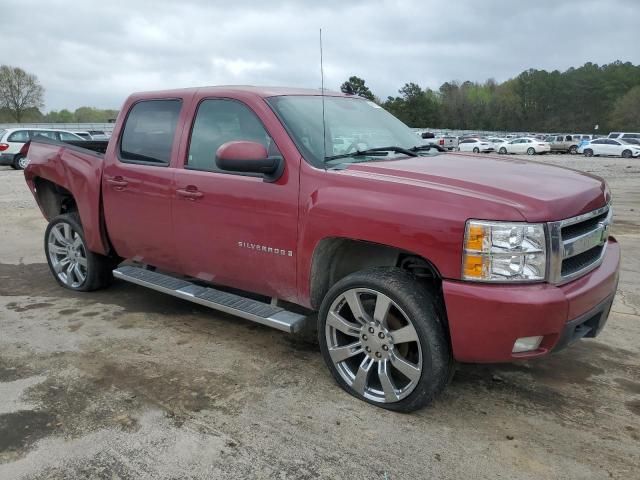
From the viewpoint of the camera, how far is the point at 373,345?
128 inches

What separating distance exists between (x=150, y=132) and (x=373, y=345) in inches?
104

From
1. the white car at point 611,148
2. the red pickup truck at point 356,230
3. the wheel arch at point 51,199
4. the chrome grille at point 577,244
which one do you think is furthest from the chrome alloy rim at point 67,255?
the white car at point 611,148

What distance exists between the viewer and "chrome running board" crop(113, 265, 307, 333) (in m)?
3.58

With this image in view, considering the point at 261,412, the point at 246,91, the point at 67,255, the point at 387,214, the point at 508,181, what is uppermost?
the point at 246,91

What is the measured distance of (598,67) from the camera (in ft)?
370

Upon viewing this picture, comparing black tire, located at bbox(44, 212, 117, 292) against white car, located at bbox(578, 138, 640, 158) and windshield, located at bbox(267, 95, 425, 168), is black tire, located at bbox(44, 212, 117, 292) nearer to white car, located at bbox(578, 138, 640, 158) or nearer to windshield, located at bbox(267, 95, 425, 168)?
windshield, located at bbox(267, 95, 425, 168)

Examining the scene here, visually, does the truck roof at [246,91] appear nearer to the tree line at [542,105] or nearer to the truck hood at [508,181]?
the truck hood at [508,181]

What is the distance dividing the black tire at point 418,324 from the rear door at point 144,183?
180 centimetres

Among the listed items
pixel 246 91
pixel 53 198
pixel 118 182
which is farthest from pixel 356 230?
pixel 53 198

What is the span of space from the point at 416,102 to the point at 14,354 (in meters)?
95.9

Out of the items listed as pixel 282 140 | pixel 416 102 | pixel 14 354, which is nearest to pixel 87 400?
pixel 14 354

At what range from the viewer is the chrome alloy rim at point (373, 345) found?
3.12 metres

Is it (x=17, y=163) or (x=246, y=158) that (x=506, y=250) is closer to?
(x=246, y=158)

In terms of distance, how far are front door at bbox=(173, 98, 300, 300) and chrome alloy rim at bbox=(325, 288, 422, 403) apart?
44cm
